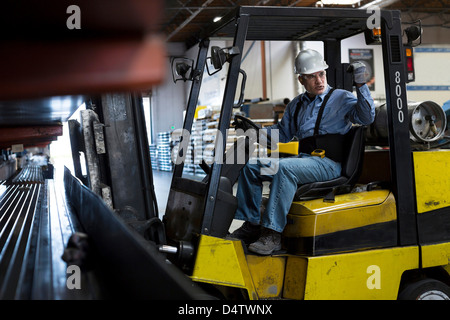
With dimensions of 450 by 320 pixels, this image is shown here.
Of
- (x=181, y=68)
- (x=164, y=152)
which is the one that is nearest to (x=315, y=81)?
(x=181, y=68)

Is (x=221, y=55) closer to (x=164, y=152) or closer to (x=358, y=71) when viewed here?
(x=358, y=71)

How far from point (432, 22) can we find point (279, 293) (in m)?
17.7

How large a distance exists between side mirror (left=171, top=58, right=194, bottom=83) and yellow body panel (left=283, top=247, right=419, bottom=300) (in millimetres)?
1588

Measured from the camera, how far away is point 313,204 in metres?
3.15

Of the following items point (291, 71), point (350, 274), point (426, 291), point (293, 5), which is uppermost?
point (293, 5)

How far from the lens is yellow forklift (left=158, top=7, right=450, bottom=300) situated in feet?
9.61

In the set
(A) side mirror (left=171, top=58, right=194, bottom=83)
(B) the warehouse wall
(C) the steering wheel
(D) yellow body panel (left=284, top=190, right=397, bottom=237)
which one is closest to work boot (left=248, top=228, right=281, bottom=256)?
(D) yellow body panel (left=284, top=190, right=397, bottom=237)

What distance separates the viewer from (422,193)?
126 inches

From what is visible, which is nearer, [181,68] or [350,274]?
[350,274]

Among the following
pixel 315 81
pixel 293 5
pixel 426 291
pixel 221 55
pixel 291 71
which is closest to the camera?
pixel 221 55

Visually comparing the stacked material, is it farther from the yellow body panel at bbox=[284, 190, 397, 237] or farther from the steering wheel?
the yellow body panel at bbox=[284, 190, 397, 237]

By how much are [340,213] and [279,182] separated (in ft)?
1.51

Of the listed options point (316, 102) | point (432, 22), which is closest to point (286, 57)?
point (432, 22)
